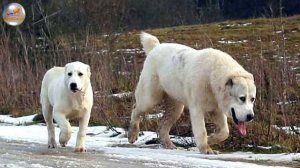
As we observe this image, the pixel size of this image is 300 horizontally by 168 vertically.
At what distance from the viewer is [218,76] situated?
29.7ft

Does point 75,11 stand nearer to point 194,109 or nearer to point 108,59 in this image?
point 108,59

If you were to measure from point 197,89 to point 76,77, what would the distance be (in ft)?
4.95

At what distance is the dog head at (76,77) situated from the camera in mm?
9038

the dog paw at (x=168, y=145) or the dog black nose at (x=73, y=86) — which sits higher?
the dog black nose at (x=73, y=86)

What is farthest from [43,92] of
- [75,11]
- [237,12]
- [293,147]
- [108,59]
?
[237,12]

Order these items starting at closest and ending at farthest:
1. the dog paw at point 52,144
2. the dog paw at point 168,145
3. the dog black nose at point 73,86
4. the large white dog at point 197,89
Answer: the large white dog at point 197,89 → the dog black nose at point 73,86 → the dog paw at point 52,144 → the dog paw at point 168,145

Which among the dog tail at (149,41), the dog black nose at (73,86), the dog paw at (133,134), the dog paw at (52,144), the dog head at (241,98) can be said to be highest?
the dog tail at (149,41)

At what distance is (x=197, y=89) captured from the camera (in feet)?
30.3

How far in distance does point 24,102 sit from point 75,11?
8.05 m

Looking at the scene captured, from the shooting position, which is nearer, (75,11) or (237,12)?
(75,11)

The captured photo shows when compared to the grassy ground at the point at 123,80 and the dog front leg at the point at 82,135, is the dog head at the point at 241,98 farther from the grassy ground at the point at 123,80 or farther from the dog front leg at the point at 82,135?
the dog front leg at the point at 82,135

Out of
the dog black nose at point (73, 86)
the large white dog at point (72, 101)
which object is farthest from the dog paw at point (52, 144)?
the dog black nose at point (73, 86)

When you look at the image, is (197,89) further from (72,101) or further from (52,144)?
(52,144)

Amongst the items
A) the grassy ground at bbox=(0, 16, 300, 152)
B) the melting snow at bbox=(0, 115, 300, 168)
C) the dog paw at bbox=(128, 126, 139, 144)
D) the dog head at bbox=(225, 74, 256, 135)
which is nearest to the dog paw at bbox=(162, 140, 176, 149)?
the melting snow at bbox=(0, 115, 300, 168)
